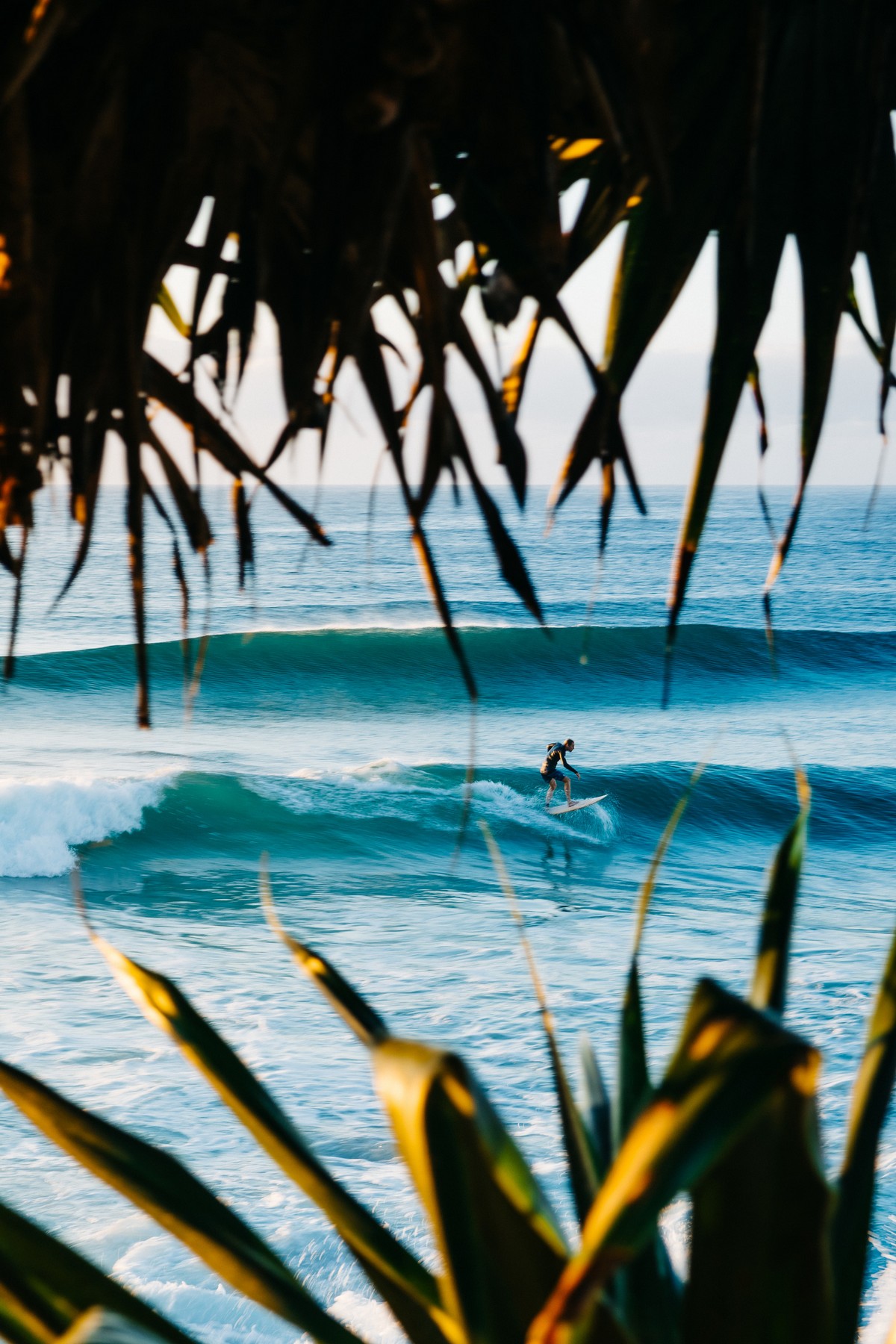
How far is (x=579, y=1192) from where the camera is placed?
76cm

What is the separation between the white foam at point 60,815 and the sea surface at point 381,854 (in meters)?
0.04

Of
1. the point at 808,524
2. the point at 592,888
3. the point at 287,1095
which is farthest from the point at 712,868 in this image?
the point at 808,524

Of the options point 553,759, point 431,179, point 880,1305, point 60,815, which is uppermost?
point 431,179

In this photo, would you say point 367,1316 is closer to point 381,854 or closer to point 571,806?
point 381,854

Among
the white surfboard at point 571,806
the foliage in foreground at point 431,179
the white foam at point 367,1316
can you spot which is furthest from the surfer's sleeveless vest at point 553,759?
the foliage in foreground at point 431,179

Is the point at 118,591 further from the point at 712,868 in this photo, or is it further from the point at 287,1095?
the point at 287,1095

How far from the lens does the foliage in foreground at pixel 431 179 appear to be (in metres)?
0.66

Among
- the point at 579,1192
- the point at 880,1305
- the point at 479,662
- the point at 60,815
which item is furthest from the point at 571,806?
the point at 579,1192

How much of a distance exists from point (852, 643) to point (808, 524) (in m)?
29.5

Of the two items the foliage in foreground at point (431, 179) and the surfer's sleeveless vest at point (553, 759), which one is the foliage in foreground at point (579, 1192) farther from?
the surfer's sleeveless vest at point (553, 759)

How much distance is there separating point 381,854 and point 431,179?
11861 mm

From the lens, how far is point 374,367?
789mm

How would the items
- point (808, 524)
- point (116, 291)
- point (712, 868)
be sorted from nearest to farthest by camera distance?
point (116, 291), point (712, 868), point (808, 524)

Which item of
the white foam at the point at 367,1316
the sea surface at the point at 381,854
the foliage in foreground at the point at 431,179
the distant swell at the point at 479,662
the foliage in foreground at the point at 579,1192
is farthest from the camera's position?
the distant swell at the point at 479,662
